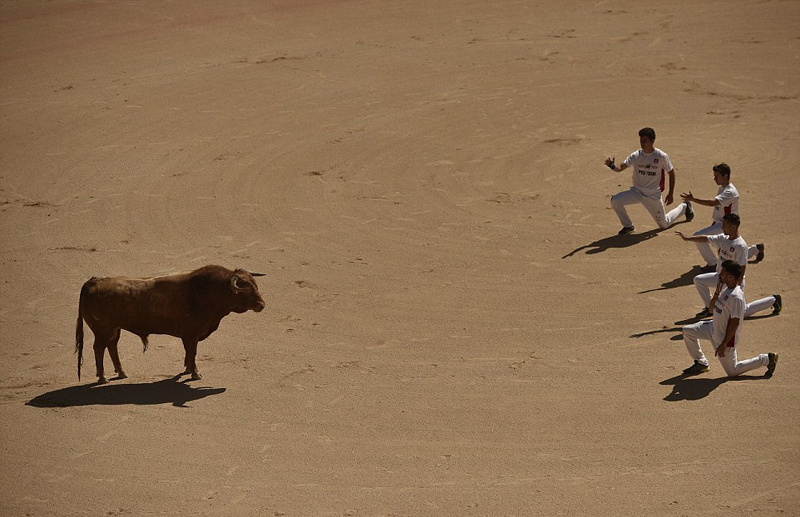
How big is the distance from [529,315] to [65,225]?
850 centimetres

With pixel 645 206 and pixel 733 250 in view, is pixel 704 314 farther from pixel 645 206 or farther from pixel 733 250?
pixel 645 206

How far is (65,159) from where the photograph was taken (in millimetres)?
20438

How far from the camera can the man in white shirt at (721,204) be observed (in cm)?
1426

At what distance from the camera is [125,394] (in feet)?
39.2

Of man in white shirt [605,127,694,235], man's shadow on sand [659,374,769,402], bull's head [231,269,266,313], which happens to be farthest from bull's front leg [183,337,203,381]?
man in white shirt [605,127,694,235]

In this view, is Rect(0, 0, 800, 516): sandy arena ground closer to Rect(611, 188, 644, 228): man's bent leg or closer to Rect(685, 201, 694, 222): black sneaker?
Rect(685, 201, 694, 222): black sneaker

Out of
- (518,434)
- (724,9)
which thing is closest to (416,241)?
(518,434)

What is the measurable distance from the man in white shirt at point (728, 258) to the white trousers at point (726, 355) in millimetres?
725

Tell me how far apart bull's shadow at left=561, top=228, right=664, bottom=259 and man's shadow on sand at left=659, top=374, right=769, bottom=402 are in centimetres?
439

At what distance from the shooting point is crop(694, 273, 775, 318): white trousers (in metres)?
13.1

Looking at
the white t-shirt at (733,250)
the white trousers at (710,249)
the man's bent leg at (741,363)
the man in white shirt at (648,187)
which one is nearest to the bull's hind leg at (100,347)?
the man's bent leg at (741,363)

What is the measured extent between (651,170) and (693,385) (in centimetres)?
586

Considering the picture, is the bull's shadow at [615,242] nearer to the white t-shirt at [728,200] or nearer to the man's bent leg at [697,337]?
the white t-shirt at [728,200]

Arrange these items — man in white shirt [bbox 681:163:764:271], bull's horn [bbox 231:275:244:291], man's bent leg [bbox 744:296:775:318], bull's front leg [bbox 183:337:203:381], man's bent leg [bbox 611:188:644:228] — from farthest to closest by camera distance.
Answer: man's bent leg [bbox 611:188:644:228] → man in white shirt [bbox 681:163:764:271] → man's bent leg [bbox 744:296:775:318] → bull's front leg [bbox 183:337:203:381] → bull's horn [bbox 231:275:244:291]
